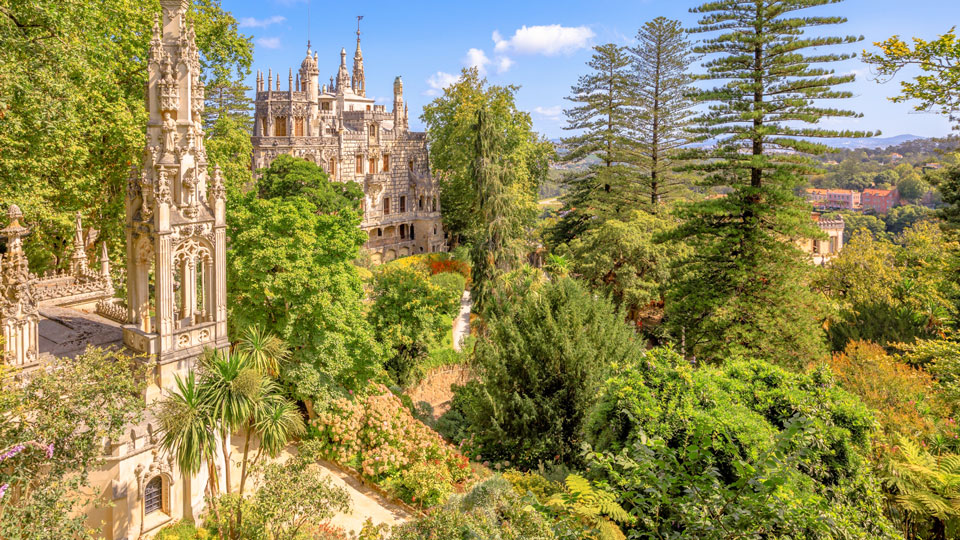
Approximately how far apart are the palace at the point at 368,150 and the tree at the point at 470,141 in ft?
13.8

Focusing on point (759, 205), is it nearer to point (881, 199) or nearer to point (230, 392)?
point (230, 392)

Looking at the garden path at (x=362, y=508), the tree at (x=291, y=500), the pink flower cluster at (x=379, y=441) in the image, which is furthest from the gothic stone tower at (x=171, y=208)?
the garden path at (x=362, y=508)

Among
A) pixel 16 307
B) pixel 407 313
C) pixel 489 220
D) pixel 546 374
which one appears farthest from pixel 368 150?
pixel 16 307

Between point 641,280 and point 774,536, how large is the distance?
18.0 metres

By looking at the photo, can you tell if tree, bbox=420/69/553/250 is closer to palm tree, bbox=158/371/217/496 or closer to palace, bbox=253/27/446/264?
palace, bbox=253/27/446/264

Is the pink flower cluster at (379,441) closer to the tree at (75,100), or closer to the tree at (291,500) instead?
the tree at (291,500)

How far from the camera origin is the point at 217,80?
66.4 feet

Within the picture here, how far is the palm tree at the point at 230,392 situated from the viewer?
30.8 ft

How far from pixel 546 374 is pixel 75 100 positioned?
466 inches

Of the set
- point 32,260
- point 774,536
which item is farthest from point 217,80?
point 774,536

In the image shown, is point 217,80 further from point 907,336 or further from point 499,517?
point 907,336

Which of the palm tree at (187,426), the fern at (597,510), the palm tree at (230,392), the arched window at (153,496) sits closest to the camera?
the fern at (597,510)

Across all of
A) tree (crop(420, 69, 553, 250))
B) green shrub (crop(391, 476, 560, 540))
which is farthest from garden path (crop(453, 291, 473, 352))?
green shrub (crop(391, 476, 560, 540))

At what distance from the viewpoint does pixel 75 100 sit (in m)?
12.1
